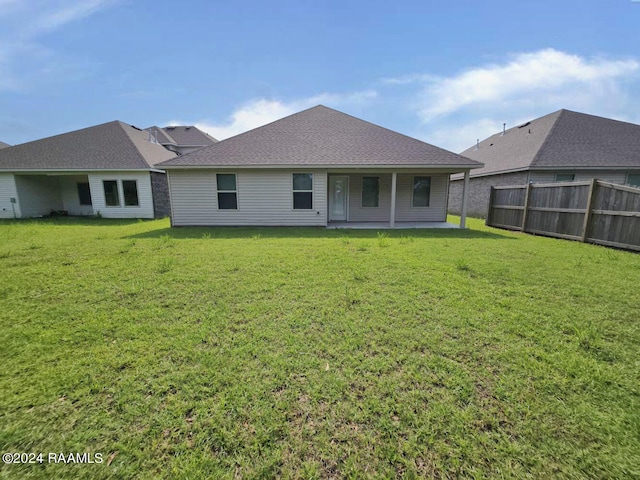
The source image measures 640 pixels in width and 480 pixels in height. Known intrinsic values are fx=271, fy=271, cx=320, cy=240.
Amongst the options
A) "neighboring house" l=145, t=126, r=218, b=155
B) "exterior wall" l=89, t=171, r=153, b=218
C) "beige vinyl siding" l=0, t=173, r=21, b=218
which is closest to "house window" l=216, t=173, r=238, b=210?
"exterior wall" l=89, t=171, r=153, b=218

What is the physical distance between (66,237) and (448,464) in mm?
11337

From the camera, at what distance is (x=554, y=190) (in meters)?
9.20

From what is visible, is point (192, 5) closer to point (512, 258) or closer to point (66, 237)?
point (66, 237)

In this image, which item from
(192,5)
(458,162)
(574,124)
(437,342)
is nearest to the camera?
(437,342)

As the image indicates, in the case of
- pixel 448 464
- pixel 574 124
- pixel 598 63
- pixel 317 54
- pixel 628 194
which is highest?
pixel 317 54

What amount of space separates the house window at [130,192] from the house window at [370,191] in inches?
471

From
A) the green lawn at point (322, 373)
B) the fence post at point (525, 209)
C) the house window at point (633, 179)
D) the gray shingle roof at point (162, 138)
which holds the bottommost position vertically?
the green lawn at point (322, 373)

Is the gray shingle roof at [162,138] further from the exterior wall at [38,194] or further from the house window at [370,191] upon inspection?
the house window at [370,191]

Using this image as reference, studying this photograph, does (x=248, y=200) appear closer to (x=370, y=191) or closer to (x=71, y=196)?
(x=370, y=191)

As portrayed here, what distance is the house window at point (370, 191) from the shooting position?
41.1 feet

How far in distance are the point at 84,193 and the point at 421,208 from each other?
19.3m

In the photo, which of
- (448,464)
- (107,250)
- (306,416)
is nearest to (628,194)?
(448,464)

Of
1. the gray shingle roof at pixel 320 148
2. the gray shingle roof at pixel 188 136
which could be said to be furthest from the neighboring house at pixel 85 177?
the gray shingle roof at pixel 188 136

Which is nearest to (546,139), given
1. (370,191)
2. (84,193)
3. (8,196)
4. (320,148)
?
(370,191)
